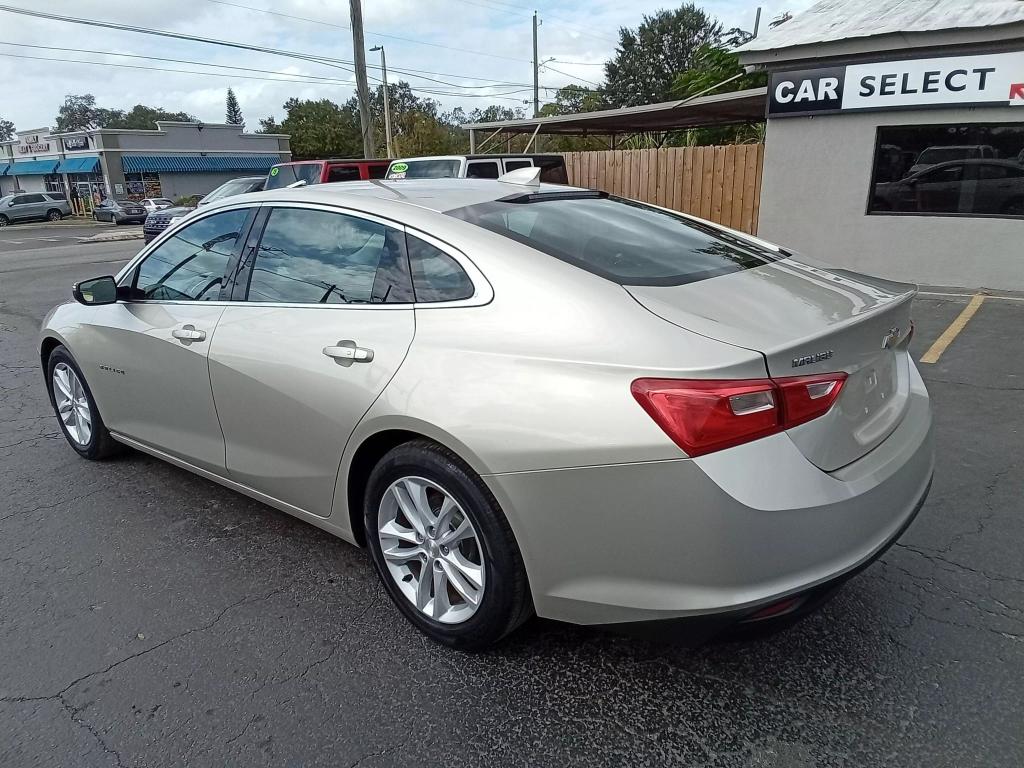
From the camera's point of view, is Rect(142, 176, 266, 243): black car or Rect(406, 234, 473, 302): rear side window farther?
Rect(142, 176, 266, 243): black car

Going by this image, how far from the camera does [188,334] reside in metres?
3.37

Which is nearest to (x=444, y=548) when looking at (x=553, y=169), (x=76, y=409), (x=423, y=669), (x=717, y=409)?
(x=423, y=669)

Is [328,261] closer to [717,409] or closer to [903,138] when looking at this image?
[717,409]

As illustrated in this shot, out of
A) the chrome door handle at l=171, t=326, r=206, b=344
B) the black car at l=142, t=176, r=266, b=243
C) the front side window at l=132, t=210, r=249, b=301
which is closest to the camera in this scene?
the chrome door handle at l=171, t=326, r=206, b=344

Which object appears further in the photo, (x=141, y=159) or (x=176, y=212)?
(x=141, y=159)

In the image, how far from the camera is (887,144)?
9.62m

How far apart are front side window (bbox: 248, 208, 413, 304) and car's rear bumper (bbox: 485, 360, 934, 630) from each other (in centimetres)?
95

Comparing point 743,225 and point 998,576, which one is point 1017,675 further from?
point 743,225

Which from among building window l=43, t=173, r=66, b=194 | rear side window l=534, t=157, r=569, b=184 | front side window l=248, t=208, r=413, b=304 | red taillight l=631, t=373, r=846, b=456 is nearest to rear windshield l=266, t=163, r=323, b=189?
rear side window l=534, t=157, r=569, b=184

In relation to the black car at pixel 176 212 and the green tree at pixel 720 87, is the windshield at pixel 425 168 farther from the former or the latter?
the green tree at pixel 720 87

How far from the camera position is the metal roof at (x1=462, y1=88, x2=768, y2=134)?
12.8m

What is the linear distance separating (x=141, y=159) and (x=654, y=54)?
38.0m

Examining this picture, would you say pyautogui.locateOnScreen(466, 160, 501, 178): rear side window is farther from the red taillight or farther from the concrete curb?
the concrete curb

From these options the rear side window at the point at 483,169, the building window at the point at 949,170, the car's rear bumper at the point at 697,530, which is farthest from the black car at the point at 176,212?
the car's rear bumper at the point at 697,530
